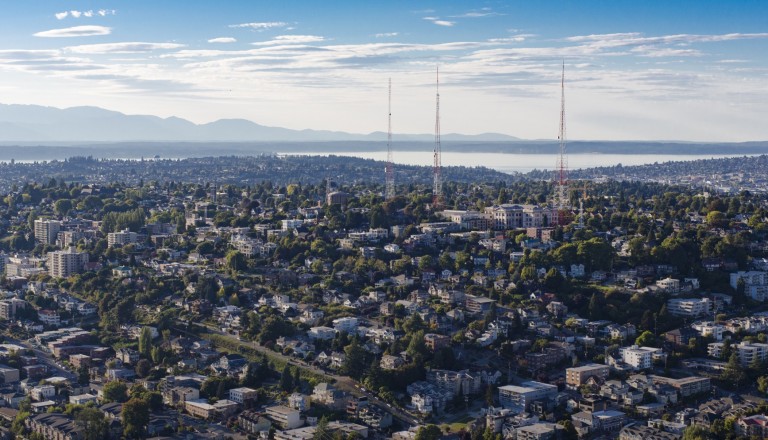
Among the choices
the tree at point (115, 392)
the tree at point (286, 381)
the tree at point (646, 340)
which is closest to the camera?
the tree at point (115, 392)

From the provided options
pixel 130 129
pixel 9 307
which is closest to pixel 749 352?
pixel 9 307

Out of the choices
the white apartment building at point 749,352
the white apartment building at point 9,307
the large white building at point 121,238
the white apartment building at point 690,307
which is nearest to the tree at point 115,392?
the white apartment building at point 9,307

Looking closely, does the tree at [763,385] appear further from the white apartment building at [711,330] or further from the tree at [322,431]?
the tree at [322,431]

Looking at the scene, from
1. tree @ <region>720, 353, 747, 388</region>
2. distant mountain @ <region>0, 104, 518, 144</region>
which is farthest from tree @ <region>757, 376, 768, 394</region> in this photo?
distant mountain @ <region>0, 104, 518, 144</region>

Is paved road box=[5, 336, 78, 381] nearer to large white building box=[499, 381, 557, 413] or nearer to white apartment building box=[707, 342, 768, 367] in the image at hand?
large white building box=[499, 381, 557, 413]

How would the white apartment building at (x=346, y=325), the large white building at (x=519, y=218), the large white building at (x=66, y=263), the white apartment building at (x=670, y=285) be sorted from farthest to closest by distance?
1. the large white building at (x=519, y=218)
2. the large white building at (x=66, y=263)
3. the white apartment building at (x=670, y=285)
4. the white apartment building at (x=346, y=325)

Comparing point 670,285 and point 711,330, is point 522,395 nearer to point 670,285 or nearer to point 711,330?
point 711,330
